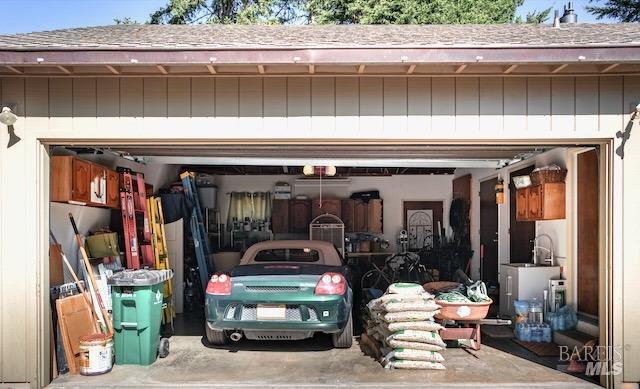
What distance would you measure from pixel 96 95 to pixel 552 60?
165 inches

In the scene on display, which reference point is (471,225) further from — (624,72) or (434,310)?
(624,72)

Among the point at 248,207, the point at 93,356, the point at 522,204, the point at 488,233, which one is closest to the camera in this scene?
the point at 93,356

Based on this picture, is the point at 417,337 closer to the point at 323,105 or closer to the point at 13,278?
the point at 323,105

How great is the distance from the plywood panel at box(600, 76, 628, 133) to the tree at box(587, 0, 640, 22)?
14.9 meters

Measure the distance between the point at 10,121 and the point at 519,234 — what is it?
25.0ft

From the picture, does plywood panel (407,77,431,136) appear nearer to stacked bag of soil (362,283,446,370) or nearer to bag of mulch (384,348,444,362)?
stacked bag of soil (362,283,446,370)

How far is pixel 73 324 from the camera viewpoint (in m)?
6.16

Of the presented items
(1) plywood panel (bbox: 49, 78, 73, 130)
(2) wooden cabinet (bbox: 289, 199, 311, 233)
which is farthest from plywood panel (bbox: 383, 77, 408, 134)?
(2) wooden cabinet (bbox: 289, 199, 311, 233)

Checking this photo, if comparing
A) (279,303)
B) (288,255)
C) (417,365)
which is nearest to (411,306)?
(417,365)

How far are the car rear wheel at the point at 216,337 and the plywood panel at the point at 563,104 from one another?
176 inches

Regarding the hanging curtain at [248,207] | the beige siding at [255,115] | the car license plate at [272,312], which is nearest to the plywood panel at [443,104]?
the beige siding at [255,115]

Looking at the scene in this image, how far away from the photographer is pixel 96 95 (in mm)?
5590

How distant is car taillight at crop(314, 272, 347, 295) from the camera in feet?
21.2

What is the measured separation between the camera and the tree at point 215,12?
19188mm
